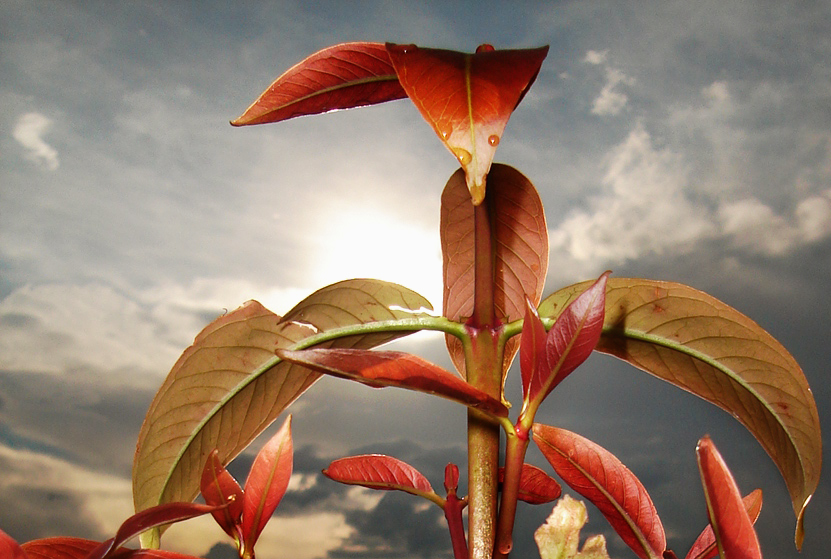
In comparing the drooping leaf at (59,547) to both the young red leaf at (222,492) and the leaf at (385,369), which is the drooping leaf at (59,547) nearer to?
the young red leaf at (222,492)

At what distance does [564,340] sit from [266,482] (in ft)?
0.78

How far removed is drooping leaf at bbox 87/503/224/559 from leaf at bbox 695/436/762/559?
0.28 metres

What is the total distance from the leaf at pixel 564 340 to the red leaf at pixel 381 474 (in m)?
0.20

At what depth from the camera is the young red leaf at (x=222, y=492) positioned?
0.45 meters

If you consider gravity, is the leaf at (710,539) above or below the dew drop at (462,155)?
below

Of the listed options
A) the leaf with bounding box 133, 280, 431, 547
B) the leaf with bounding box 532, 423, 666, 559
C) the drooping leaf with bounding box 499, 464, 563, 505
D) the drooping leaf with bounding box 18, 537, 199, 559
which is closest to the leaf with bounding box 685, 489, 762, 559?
the leaf with bounding box 532, 423, 666, 559

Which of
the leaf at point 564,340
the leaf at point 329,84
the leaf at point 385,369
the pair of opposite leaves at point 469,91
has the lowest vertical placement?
the leaf at point 385,369

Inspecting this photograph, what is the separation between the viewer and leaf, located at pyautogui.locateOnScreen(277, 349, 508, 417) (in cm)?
35

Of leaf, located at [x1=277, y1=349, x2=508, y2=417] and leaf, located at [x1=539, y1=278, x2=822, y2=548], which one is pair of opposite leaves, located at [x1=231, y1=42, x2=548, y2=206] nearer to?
leaf, located at [x1=277, y1=349, x2=508, y2=417]

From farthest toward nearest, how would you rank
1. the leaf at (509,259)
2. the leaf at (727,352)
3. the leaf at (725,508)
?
the leaf at (509,259) < the leaf at (727,352) < the leaf at (725,508)

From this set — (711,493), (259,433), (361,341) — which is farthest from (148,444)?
(711,493)

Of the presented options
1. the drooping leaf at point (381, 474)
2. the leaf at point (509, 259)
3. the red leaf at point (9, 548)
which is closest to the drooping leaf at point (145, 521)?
the red leaf at point (9, 548)

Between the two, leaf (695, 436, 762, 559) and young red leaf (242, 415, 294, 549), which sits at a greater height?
young red leaf (242, 415, 294, 549)

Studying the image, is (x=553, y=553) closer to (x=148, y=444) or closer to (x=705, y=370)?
(x=705, y=370)
